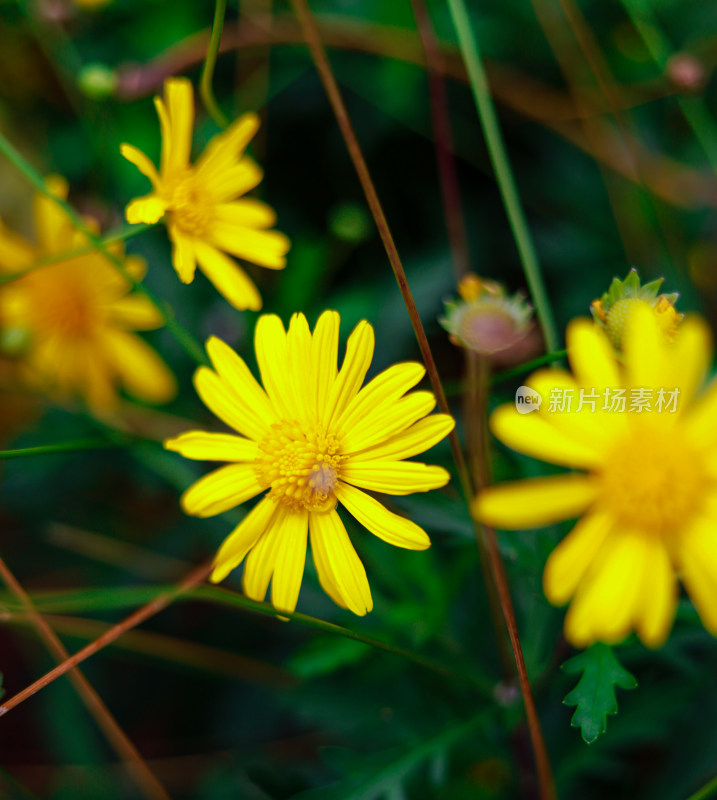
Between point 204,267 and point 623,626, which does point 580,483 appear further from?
point 204,267

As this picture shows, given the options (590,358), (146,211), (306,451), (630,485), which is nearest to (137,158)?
(146,211)

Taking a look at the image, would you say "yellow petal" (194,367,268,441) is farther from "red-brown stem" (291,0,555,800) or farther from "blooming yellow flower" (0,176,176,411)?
"blooming yellow flower" (0,176,176,411)

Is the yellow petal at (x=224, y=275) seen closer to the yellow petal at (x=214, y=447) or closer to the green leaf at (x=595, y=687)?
the yellow petal at (x=214, y=447)

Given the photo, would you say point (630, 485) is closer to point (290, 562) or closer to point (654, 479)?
point (654, 479)

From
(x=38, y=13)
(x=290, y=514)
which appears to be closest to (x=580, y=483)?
(x=290, y=514)

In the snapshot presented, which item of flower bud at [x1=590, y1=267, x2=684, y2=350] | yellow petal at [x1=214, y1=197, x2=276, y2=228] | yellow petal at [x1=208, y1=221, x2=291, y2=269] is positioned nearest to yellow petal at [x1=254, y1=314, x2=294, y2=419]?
yellow petal at [x1=208, y1=221, x2=291, y2=269]

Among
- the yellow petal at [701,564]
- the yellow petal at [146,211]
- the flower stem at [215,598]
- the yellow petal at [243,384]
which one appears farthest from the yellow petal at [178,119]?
A: the yellow petal at [701,564]

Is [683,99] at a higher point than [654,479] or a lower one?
higher
